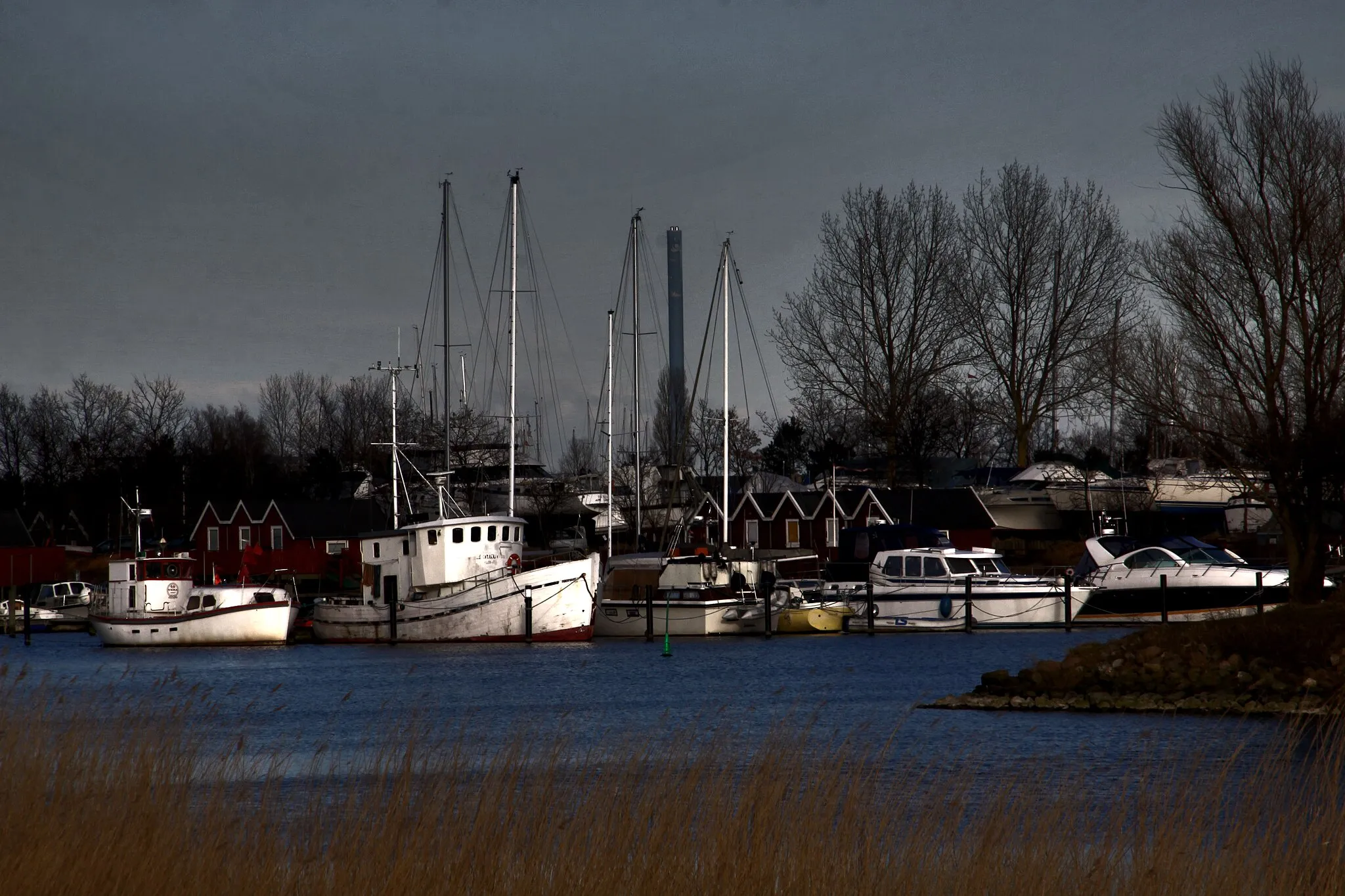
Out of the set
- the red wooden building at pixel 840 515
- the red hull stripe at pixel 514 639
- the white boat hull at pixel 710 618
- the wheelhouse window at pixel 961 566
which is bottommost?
the red hull stripe at pixel 514 639

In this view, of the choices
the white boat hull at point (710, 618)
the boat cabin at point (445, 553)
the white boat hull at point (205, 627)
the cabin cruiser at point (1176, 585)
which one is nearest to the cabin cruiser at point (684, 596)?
the white boat hull at point (710, 618)

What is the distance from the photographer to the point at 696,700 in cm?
3083

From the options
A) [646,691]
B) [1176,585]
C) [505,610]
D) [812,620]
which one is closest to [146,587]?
[505,610]

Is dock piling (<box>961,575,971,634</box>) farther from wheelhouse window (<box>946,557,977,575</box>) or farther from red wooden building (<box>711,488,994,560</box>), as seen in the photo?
red wooden building (<box>711,488,994,560</box>)

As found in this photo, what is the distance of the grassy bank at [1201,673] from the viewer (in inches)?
1001

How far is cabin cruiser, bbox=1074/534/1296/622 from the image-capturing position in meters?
48.2

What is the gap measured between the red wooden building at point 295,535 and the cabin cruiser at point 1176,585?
40006mm

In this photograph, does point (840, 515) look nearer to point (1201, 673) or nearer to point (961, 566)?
point (961, 566)

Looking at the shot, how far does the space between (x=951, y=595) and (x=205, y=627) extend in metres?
23.9

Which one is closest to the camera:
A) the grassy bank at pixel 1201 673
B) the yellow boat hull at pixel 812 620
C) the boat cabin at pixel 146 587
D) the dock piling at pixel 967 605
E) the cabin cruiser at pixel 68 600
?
the grassy bank at pixel 1201 673

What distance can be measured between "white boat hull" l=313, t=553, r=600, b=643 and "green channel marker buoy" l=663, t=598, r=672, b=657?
7.77ft

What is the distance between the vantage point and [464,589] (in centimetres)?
5022

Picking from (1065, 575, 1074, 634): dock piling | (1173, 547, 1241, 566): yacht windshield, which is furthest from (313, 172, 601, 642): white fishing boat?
(1173, 547, 1241, 566): yacht windshield

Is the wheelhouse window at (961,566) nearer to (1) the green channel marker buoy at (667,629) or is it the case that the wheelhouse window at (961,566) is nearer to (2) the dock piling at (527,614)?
(1) the green channel marker buoy at (667,629)
